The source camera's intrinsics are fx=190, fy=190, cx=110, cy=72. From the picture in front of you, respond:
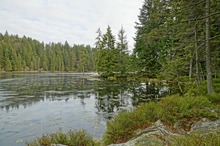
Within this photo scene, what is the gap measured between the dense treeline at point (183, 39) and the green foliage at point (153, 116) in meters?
3.00

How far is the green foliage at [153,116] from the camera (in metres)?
5.60

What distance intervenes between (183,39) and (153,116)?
32.5ft

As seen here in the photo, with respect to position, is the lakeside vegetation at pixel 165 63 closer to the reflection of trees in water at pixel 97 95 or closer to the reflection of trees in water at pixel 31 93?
the reflection of trees in water at pixel 97 95

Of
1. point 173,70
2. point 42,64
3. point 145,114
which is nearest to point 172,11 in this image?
point 145,114

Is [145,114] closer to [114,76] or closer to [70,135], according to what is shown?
[70,135]

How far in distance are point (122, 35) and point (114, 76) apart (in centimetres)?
925

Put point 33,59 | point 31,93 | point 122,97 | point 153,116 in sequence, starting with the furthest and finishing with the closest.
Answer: point 33,59 → point 31,93 → point 122,97 → point 153,116

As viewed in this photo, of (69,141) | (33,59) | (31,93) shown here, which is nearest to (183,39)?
(69,141)

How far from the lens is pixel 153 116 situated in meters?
6.09

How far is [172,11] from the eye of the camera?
763 cm

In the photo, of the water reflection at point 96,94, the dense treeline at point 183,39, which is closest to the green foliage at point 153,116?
the dense treeline at point 183,39

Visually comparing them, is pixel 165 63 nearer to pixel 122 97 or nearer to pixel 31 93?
pixel 122 97

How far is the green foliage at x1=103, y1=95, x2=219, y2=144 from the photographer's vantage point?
560cm

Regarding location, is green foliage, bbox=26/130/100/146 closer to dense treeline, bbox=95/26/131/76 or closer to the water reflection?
the water reflection
